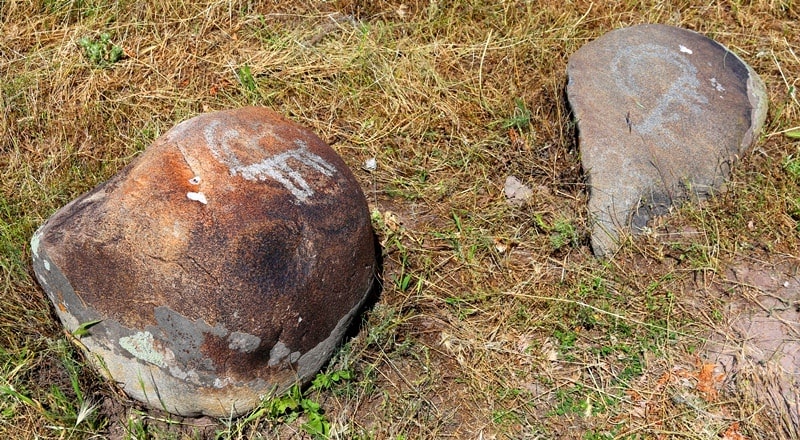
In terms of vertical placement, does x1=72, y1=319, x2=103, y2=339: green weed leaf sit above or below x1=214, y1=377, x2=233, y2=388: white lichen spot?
above

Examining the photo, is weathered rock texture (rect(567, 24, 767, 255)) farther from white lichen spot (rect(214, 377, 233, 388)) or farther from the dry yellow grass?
white lichen spot (rect(214, 377, 233, 388))

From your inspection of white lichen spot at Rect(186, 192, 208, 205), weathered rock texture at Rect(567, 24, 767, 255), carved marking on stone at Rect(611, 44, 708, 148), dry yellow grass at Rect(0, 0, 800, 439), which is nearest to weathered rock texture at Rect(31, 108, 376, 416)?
white lichen spot at Rect(186, 192, 208, 205)

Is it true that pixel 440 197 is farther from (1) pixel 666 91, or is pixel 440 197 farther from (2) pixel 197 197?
(2) pixel 197 197

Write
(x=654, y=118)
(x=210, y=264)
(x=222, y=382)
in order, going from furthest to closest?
(x=654, y=118) → (x=222, y=382) → (x=210, y=264)

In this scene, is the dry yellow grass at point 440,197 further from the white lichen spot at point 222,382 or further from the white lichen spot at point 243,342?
the white lichen spot at point 243,342

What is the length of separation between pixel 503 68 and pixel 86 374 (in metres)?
2.79

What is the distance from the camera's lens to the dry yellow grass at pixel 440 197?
2.68 meters

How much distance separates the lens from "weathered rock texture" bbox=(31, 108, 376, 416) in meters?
2.24

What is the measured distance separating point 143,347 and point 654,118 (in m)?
2.62

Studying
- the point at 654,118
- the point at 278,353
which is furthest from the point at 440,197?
the point at 278,353

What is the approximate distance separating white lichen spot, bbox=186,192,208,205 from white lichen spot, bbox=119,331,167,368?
463mm

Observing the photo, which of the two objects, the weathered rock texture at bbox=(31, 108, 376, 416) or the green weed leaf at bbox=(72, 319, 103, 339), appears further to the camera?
the green weed leaf at bbox=(72, 319, 103, 339)

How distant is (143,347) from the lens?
7.63 ft

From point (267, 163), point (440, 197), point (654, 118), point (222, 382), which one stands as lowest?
point (440, 197)
